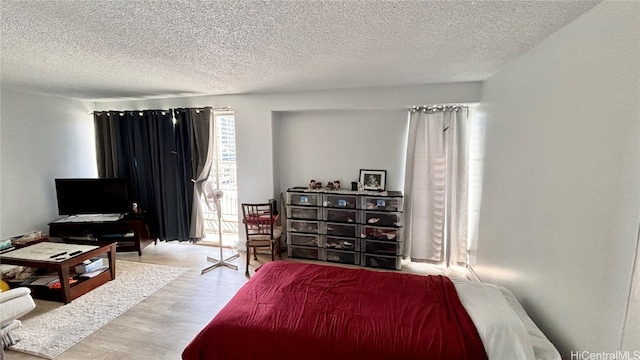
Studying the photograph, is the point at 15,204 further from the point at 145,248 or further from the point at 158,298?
the point at 158,298

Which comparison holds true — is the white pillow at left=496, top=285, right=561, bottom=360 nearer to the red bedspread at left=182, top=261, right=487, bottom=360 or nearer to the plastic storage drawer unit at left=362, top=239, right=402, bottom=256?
the red bedspread at left=182, top=261, right=487, bottom=360

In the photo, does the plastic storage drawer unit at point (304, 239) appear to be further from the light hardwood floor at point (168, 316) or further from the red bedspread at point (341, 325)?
the red bedspread at point (341, 325)

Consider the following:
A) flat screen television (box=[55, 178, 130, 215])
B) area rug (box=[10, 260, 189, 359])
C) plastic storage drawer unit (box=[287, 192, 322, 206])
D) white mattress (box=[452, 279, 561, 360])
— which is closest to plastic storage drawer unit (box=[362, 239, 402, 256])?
plastic storage drawer unit (box=[287, 192, 322, 206])

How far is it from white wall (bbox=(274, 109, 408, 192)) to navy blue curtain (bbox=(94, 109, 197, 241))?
1.54m

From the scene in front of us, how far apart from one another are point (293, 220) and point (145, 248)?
2632 millimetres

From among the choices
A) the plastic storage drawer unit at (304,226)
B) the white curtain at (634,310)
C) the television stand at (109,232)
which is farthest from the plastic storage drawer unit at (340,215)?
the television stand at (109,232)

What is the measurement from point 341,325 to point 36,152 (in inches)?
196

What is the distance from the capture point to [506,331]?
Result: 1.45 meters

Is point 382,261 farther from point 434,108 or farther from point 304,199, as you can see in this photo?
point 434,108

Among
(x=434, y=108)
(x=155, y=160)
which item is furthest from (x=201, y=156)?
(x=434, y=108)

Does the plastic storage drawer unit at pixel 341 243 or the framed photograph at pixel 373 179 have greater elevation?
the framed photograph at pixel 373 179

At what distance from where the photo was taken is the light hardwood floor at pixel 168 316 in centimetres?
206

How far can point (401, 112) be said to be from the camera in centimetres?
357

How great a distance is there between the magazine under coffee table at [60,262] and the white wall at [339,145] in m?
2.46
